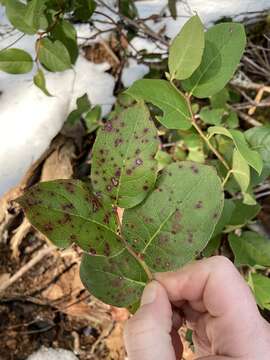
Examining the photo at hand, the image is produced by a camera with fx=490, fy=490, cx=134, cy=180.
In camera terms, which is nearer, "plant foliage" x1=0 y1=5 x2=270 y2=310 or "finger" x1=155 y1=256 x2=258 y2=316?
"plant foliage" x1=0 y1=5 x2=270 y2=310

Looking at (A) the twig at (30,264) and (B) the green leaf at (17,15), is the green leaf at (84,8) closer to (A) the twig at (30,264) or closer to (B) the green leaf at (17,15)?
(B) the green leaf at (17,15)

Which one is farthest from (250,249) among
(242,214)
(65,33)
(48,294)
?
(48,294)

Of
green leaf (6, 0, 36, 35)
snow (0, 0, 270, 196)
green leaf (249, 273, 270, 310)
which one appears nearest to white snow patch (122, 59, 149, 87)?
snow (0, 0, 270, 196)

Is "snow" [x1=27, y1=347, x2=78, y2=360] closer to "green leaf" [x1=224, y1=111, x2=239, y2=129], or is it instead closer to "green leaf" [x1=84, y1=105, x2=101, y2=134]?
"green leaf" [x1=84, y1=105, x2=101, y2=134]

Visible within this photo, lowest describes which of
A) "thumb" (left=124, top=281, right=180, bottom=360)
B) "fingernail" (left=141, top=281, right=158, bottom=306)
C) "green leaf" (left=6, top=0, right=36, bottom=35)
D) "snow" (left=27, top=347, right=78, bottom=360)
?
"snow" (left=27, top=347, right=78, bottom=360)

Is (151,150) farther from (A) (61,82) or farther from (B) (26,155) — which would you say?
(A) (61,82)

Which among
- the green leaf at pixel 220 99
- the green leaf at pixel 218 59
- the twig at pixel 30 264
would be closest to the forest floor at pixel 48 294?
the twig at pixel 30 264
